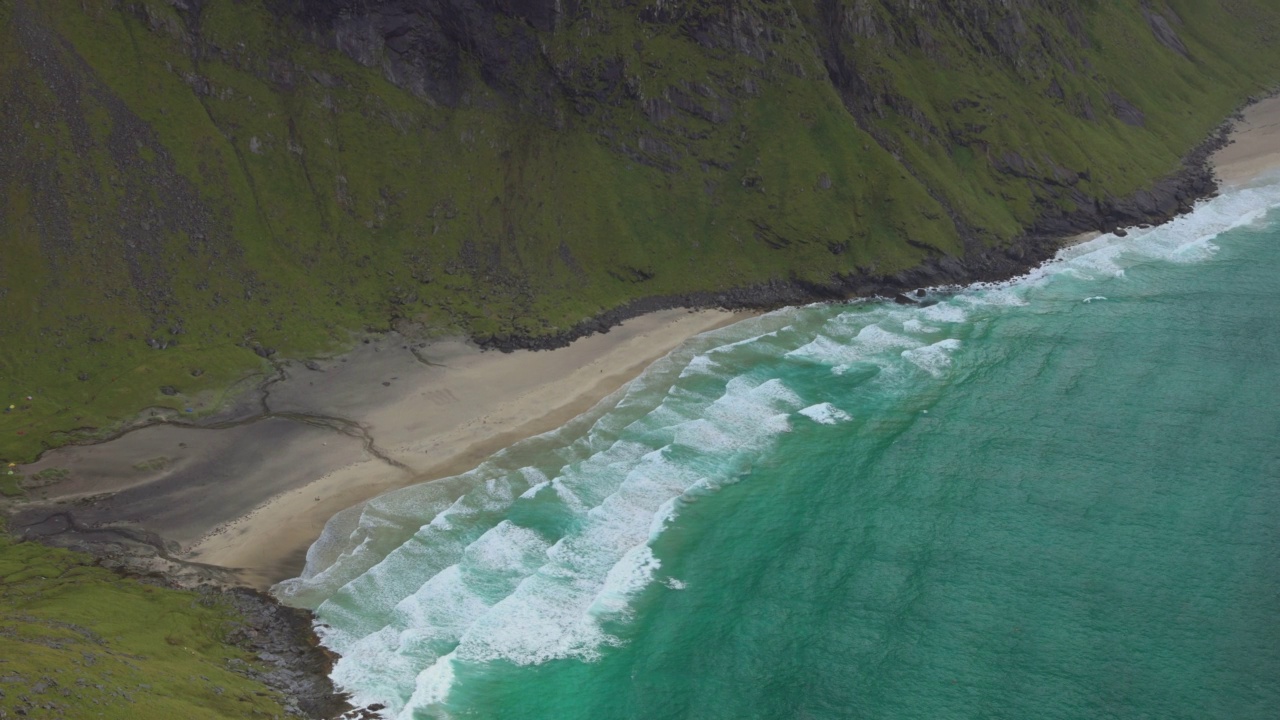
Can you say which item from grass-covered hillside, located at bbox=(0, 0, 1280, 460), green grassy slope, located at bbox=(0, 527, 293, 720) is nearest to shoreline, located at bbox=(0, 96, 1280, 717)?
green grassy slope, located at bbox=(0, 527, 293, 720)

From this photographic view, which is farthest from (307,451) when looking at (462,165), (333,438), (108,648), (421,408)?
(462,165)

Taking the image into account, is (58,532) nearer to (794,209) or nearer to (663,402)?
(663,402)

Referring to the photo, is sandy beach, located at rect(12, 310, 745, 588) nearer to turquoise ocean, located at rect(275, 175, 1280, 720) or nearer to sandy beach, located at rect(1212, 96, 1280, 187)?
turquoise ocean, located at rect(275, 175, 1280, 720)

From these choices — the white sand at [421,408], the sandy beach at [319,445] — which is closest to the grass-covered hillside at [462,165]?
the sandy beach at [319,445]

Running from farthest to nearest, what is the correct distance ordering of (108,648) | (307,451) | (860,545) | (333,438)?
(333,438)
(307,451)
(860,545)
(108,648)

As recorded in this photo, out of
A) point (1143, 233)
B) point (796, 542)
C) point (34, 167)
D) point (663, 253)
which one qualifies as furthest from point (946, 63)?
point (34, 167)

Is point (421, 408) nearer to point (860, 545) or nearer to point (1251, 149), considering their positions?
point (860, 545)
